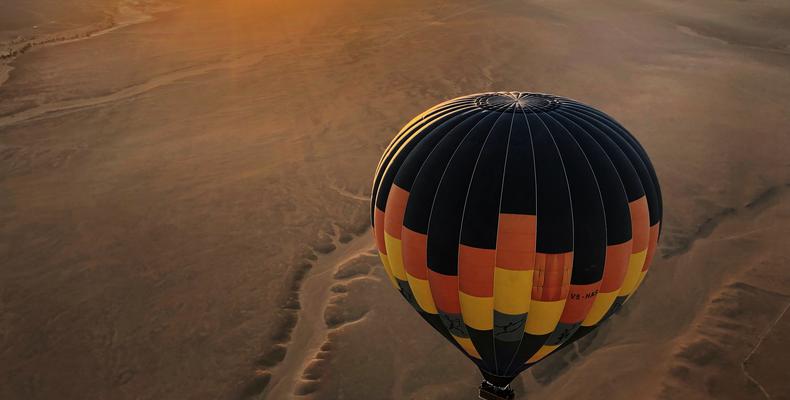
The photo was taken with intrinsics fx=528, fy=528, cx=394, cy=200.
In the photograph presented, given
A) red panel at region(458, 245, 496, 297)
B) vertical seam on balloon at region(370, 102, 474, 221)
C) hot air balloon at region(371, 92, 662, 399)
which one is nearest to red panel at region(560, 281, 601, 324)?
hot air balloon at region(371, 92, 662, 399)

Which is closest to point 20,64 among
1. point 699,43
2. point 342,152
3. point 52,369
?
point 342,152

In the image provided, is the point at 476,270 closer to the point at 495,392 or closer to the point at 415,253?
the point at 415,253

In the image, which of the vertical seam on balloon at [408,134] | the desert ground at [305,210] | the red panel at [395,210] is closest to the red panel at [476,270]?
the red panel at [395,210]

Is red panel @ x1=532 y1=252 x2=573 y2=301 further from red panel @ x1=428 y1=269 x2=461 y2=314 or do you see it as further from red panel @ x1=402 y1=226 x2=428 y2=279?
red panel @ x1=402 y1=226 x2=428 y2=279

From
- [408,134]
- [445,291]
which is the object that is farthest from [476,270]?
[408,134]

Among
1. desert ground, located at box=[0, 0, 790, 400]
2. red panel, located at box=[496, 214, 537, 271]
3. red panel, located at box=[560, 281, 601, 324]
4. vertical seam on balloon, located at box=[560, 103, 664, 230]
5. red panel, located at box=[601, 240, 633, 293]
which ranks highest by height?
vertical seam on balloon, located at box=[560, 103, 664, 230]
